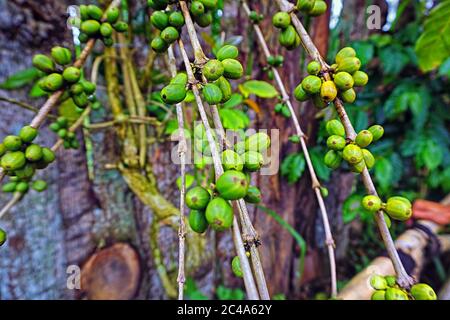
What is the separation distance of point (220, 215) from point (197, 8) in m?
0.34

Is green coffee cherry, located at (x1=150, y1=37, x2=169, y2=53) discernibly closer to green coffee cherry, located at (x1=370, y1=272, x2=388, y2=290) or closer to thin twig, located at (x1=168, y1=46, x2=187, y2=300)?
thin twig, located at (x1=168, y1=46, x2=187, y2=300)

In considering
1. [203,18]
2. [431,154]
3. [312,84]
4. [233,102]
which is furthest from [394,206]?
[431,154]

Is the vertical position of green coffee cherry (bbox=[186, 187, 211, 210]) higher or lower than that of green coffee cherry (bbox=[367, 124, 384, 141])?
lower

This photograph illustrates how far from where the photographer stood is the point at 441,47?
115cm

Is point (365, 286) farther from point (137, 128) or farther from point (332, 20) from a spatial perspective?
point (332, 20)

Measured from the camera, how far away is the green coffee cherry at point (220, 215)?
316 millimetres

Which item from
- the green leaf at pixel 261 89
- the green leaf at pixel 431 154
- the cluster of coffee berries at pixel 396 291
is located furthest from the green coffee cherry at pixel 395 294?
the green leaf at pixel 431 154

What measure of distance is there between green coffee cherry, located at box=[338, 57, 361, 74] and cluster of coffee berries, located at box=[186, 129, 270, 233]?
18cm

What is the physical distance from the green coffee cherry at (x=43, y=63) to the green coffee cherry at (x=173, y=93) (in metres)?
0.32

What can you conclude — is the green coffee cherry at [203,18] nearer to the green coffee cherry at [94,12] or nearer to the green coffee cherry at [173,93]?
the green coffee cherry at [173,93]

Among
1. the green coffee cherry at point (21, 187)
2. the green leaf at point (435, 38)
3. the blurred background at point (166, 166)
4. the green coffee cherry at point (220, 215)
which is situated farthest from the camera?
the green leaf at point (435, 38)

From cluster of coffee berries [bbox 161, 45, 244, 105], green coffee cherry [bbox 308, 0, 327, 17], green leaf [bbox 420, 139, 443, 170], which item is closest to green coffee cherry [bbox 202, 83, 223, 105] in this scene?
cluster of coffee berries [bbox 161, 45, 244, 105]

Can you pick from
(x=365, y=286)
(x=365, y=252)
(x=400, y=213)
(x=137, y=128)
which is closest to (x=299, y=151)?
(x=365, y=286)

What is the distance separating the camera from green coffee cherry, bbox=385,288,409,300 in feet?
1.41
